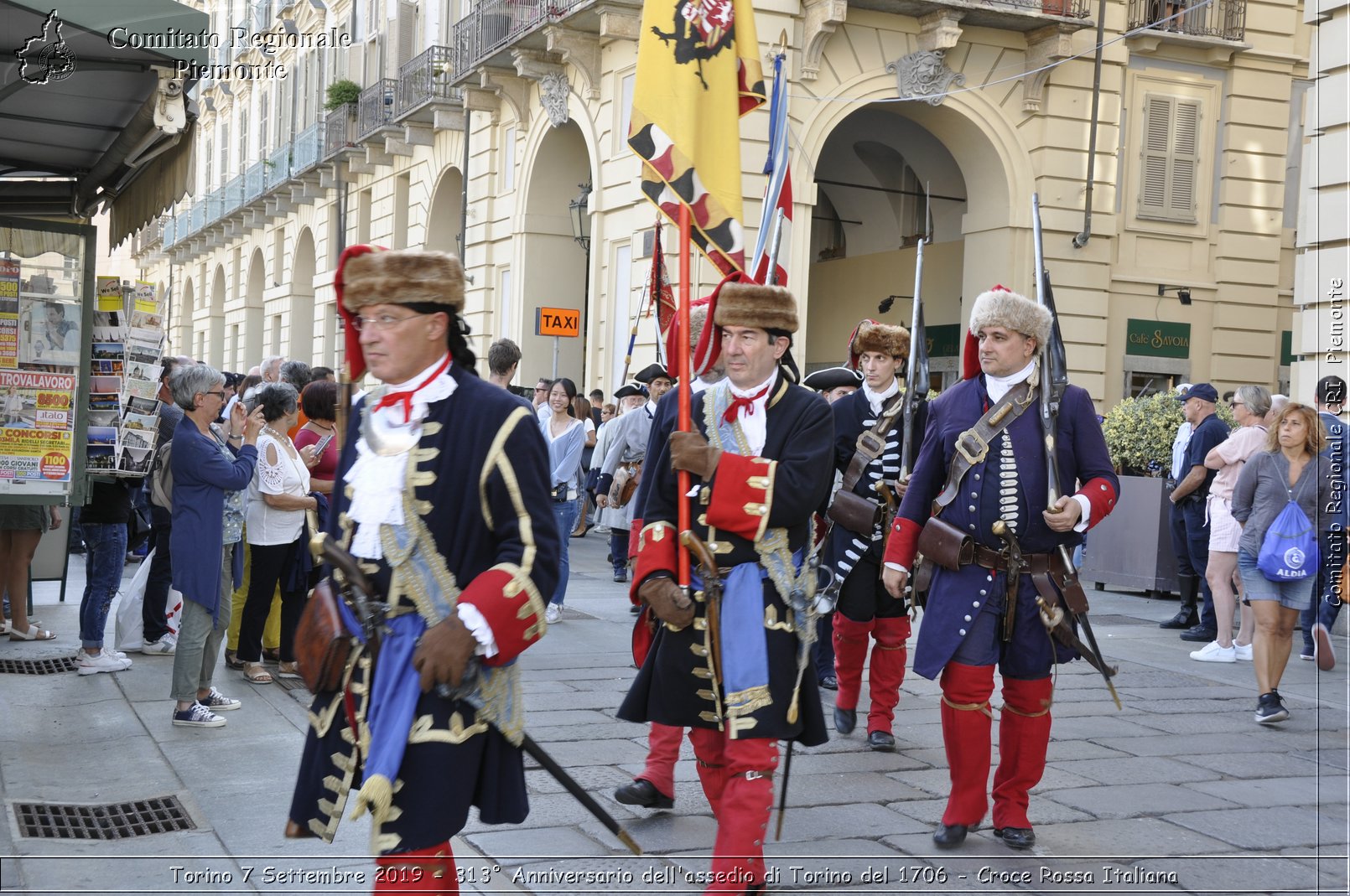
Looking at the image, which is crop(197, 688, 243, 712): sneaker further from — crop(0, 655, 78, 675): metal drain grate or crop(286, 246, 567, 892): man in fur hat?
crop(286, 246, 567, 892): man in fur hat

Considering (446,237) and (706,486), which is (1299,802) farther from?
(446,237)

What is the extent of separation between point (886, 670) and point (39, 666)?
4717mm

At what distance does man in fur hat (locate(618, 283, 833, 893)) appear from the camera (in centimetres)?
416

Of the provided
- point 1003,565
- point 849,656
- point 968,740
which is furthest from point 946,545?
point 849,656

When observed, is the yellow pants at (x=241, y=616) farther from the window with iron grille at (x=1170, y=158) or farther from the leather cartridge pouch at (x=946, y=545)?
the window with iron grille at (x=1170, y=158)

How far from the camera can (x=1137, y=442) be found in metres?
13.1

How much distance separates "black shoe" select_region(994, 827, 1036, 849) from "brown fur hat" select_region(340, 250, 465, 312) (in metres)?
2.89

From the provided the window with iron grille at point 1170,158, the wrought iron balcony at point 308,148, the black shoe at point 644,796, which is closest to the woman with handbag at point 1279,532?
the black shoe at point 644,796

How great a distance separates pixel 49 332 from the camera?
716 centimetres

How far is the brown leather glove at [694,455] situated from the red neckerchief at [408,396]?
3.55ft

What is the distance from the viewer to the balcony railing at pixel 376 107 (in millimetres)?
27719

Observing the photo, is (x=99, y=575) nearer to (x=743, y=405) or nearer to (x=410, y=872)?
(x=743, y=405)

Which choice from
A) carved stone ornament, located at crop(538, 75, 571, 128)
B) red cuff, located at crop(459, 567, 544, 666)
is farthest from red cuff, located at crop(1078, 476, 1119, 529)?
carved stone ornament, located at crop(538, 75, 571, 128)

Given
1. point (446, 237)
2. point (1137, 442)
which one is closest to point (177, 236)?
point (446, 237)
